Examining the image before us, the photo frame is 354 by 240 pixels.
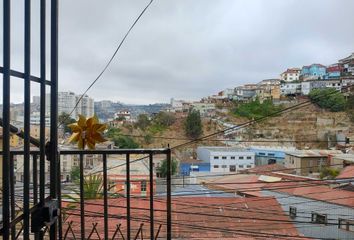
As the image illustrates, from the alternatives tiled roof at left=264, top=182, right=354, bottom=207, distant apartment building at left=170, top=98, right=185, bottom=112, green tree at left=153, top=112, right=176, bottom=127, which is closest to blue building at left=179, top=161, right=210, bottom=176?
distant apartment building at left=170, top=98, right=185, bottom=112

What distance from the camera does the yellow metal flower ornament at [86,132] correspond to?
166cm

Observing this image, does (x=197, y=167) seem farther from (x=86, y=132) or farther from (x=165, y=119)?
(x=86, y=132)

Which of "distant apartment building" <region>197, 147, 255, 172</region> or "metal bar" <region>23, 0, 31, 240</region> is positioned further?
"distant apartment building" <region>197, 147, 255, 172</region>

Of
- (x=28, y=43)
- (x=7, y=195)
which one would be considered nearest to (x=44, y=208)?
(x=7, y=195)

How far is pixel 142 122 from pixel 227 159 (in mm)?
6304

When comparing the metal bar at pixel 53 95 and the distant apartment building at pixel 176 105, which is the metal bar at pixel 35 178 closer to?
the metal bar at pixel 53 95

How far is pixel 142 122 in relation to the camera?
26.0 feet

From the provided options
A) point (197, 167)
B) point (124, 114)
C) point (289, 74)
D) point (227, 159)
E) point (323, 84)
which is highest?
point (289, 74)

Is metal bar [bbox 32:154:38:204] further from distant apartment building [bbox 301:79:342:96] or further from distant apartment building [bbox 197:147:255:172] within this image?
distant apartment building [bbox 197:147:255:172]

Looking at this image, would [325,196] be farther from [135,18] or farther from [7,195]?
[7,195]

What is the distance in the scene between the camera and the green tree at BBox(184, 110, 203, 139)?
9122 mm

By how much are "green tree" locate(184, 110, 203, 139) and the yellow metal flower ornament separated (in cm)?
708

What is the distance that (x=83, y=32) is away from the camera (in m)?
3.33

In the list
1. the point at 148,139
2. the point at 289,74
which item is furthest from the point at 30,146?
the point at 289,74
